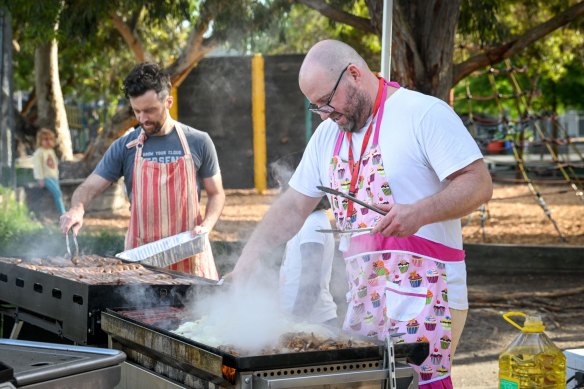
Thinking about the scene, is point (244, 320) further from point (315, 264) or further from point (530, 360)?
point (315, 264)

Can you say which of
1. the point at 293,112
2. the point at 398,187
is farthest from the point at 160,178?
the point at 293,112

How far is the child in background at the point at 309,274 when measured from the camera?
4715 millimetres

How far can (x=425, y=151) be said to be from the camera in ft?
10.5

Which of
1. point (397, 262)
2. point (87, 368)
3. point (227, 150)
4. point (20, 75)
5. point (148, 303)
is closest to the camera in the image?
point (87, 368)

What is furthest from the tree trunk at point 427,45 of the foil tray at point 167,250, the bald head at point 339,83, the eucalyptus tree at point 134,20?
the bald head at point 339,83

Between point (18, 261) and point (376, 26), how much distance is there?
16.4ft

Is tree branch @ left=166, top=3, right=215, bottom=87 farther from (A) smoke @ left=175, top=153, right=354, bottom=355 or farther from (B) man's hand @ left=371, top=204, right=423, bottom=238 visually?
(B) man's hand @ left=371, top=204, right=423, bottom=238

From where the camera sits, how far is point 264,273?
13.4 feet

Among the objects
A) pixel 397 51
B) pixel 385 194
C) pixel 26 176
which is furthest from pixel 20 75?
pixel 385 194

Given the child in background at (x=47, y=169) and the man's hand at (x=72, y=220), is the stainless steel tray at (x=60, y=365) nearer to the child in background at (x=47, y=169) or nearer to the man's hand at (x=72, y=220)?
the man's hand at (x=72, y=220)

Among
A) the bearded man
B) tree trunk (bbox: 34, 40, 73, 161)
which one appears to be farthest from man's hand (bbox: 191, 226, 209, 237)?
tree trunk (bbox: 34, 40, 73, 161)

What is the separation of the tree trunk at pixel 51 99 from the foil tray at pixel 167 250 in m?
13.4

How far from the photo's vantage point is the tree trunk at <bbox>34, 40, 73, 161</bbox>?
1805 cm

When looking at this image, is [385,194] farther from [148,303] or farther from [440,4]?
[440,4]
